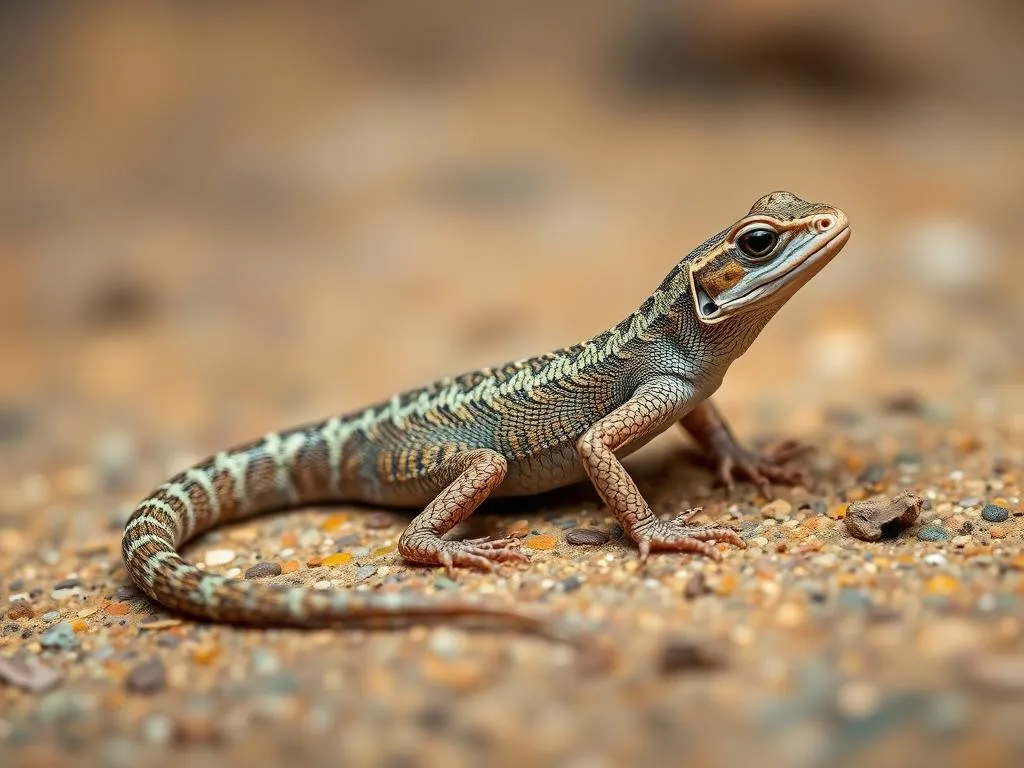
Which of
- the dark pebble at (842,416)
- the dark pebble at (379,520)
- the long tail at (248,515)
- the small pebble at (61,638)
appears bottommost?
the dark pebble at (842,416)

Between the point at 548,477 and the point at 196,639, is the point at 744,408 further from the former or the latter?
the point at 196,639

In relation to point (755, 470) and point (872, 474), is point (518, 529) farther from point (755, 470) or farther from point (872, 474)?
point (872, 474)

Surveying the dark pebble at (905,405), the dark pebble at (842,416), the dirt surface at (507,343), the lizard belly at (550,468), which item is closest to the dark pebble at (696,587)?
the dirt surface at (507,343)

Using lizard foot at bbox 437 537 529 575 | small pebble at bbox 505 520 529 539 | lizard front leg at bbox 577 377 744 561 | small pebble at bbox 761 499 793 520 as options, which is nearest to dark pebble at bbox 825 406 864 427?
small pebble at bbox 761 499 793 520

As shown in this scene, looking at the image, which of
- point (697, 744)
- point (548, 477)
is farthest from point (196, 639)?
point (697, 744)

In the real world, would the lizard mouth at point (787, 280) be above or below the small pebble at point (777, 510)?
above

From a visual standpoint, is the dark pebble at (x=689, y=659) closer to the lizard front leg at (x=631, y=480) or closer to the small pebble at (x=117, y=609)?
the lizard front leg at (x=631, y=480)
